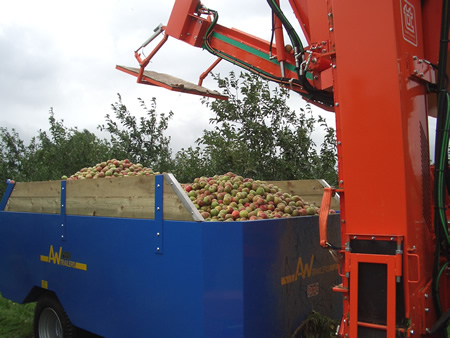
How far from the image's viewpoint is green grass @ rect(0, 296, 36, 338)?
4.98m

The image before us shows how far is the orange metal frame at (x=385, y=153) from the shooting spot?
6.51 feet

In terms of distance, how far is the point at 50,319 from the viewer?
13.3ft

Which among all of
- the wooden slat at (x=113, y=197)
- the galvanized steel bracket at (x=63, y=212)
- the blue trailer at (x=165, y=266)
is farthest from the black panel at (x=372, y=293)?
the galvanized steel bracket at (x=63, y=212)

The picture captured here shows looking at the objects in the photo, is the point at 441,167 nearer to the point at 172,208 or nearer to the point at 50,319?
the point at 172,208

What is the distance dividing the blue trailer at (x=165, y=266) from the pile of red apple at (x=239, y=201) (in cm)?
31

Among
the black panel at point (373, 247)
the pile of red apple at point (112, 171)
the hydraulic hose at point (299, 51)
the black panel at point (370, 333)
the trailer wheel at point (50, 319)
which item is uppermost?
the hydraulic hose at point (299, 51)

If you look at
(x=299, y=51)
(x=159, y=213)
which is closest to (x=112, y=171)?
(x=159, y=213)

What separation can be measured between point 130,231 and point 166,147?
5687 millimetres

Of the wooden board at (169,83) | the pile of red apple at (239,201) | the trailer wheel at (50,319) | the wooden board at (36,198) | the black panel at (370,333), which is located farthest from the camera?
the wooden board at (169,83)

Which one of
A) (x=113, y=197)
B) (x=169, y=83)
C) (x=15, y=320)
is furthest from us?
(x=15, y=320)

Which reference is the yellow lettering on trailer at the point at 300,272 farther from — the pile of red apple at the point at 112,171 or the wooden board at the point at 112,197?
the pile of red apple at the point at 112,171

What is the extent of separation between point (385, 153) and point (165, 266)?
1.47 meters

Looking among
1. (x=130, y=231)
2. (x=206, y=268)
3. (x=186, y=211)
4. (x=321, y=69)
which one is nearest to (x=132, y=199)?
(x=130, y=231)

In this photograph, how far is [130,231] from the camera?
2967mm
